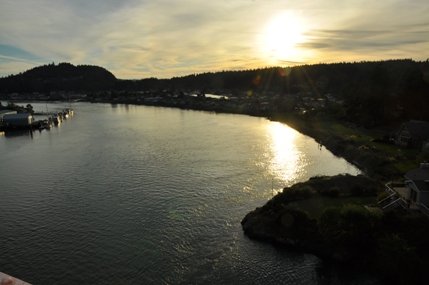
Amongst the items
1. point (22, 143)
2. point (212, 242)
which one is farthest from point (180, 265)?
point (22, 143)

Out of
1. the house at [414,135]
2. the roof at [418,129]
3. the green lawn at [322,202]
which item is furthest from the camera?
the roof at [418,129]

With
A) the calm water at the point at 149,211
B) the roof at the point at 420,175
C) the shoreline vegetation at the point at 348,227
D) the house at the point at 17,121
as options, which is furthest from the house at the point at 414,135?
the house at the point at 17,121

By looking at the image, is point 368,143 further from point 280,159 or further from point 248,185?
point 248,185

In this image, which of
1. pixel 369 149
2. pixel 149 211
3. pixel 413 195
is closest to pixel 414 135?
pixel 369 149

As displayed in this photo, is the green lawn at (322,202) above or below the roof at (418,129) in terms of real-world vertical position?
below

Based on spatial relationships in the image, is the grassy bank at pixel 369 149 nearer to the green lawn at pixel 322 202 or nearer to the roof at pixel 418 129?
the roof at pixel 418 129

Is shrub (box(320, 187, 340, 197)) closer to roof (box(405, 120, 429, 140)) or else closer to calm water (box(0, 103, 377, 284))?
calm water (box(0, 103, 377, 284))
